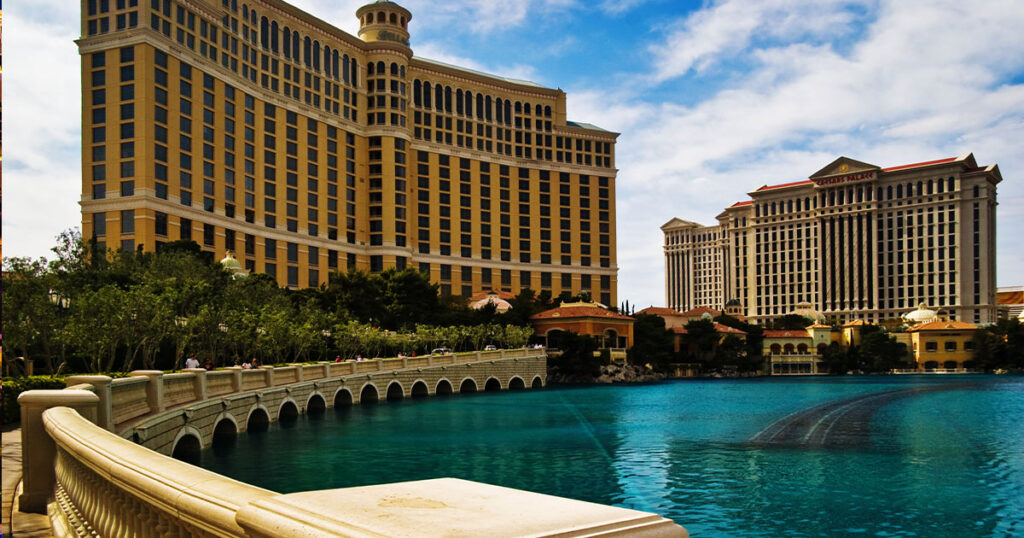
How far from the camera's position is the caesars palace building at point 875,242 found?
560ft

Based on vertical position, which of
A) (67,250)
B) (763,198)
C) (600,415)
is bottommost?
(600,415)

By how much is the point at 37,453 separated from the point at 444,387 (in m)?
67.6

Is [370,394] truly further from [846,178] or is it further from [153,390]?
[846,178]

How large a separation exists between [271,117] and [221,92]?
30.9 feet

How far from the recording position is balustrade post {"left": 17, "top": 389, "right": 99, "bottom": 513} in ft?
36.0

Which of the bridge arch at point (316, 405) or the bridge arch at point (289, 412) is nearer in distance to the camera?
the bridge arch at point (289, 412)

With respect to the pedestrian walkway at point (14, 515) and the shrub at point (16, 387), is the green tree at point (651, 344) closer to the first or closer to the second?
the shrub at point (16, 387)

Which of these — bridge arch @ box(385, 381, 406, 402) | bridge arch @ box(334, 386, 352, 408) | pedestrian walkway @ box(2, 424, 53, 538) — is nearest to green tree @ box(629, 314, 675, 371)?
bridge arch @ box(385, 381, 406, 402)

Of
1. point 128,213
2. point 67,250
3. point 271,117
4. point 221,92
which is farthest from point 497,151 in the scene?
point 67,250

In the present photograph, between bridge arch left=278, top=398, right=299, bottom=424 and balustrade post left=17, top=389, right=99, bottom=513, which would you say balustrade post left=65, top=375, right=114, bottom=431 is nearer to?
balustrade post left=17, top=389, right=99, bottom=513

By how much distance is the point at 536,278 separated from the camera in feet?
457

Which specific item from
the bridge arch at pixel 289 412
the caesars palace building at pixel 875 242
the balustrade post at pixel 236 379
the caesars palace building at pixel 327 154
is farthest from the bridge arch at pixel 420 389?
the caesars palace building at pixel 875 242

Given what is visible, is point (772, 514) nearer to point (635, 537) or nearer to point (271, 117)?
point (635, 537)

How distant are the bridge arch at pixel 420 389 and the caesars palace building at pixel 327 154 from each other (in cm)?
3466
